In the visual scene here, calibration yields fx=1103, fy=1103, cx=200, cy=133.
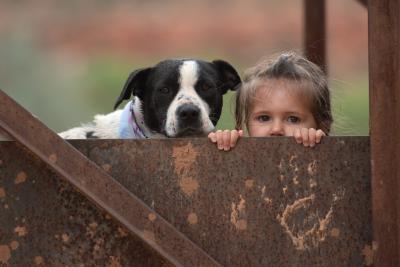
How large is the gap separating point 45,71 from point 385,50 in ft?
54.8

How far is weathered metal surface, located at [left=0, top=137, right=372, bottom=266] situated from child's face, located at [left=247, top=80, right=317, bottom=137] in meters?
0.81

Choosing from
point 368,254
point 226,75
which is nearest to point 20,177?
point 368,254

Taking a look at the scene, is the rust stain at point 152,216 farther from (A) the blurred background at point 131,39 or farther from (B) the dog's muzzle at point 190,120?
(A) the blurred background at point 131,39

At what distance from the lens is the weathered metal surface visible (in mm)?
3092

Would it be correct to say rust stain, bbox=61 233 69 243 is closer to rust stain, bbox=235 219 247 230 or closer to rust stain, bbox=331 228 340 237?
rust stain, bbox=235 219 247 230

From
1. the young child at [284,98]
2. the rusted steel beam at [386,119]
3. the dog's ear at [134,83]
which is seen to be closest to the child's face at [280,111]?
the young child at [284,98]

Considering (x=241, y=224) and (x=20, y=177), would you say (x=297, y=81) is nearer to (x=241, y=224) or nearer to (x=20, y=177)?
(x=241, y=224)

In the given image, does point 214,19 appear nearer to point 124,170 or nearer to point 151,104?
point 151,104

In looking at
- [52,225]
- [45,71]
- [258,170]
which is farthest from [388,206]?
[45,71]

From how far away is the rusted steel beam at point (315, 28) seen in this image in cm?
573

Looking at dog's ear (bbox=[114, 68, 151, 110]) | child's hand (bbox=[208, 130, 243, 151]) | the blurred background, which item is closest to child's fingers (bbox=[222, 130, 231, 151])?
child's hand (bbox=[208, 130, 243, 151])

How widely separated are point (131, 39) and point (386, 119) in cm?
2122

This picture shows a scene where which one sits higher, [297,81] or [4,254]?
[297,81]

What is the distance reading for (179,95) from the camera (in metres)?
4.99
